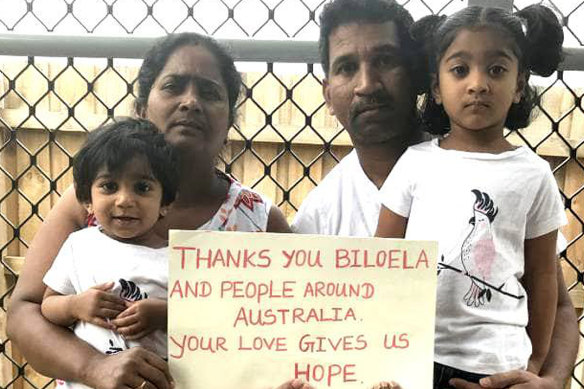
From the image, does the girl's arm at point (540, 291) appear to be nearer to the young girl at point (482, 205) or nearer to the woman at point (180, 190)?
the young girl at point (482, 205)

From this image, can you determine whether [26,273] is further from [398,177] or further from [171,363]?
[398,177]

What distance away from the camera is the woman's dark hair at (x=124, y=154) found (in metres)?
0.73

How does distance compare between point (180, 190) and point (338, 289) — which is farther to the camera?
point (180, 190)

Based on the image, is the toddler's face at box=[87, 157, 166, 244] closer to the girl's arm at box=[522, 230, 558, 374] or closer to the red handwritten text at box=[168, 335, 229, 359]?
the red handwritten text at box=[168, 335, 229, 359]

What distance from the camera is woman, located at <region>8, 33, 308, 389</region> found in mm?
758

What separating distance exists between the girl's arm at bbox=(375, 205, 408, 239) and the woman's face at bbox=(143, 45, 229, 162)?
0.81 feet

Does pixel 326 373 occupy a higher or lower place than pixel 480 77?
lower

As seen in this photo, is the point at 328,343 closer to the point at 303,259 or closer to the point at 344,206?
the point at 303,259

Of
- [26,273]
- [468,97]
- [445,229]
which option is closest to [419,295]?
[445,229]

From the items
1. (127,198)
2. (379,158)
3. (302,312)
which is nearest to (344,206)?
(379,158)

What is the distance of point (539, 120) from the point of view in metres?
1.15

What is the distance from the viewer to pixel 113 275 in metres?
0.73

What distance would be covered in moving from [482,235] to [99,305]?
0.46m

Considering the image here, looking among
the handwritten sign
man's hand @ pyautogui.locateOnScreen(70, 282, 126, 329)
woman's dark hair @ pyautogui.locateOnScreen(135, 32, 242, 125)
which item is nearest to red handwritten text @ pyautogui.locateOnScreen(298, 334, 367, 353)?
the handwritten sign
